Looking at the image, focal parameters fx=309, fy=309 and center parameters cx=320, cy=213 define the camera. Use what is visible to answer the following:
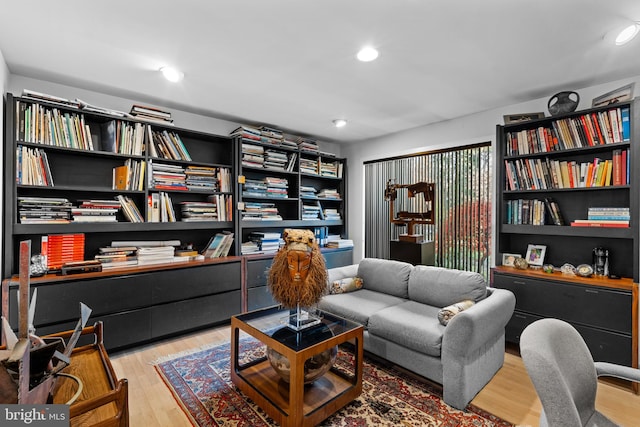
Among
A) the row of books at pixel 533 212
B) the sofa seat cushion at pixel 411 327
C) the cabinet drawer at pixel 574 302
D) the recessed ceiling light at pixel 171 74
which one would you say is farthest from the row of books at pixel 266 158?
the cabinet drawer at pixel 574 302

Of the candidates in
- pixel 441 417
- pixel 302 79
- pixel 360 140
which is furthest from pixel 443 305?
pixel 360 140

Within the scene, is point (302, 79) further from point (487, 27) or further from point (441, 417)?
point (441, 417)

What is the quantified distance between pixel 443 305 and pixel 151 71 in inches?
123

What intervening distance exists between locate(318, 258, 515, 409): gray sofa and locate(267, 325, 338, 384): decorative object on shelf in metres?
0.35

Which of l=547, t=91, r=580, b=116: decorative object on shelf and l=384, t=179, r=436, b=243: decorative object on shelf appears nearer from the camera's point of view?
l=547, t=91, r=580, b=116: decorative object on shelf

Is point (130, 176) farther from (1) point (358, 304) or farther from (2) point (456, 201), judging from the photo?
(2) point (456, 201)

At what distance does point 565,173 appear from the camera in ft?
9.21

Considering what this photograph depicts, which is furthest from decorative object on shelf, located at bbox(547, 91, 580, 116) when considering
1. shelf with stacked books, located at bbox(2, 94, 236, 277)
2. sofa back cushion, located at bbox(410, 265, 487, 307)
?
shelf with stacked books, located at bbox(2, 94, 236, 277)

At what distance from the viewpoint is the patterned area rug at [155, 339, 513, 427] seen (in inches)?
74.1

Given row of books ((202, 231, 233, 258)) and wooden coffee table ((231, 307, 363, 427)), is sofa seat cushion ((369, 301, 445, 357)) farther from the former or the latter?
row of books ((202, 231, 233, 258))

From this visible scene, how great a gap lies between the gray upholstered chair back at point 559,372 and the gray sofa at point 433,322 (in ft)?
2.19

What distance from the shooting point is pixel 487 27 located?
6.18 ft

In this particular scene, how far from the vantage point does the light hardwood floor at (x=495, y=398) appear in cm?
193

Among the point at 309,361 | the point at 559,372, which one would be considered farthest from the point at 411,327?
the point at 559,372
